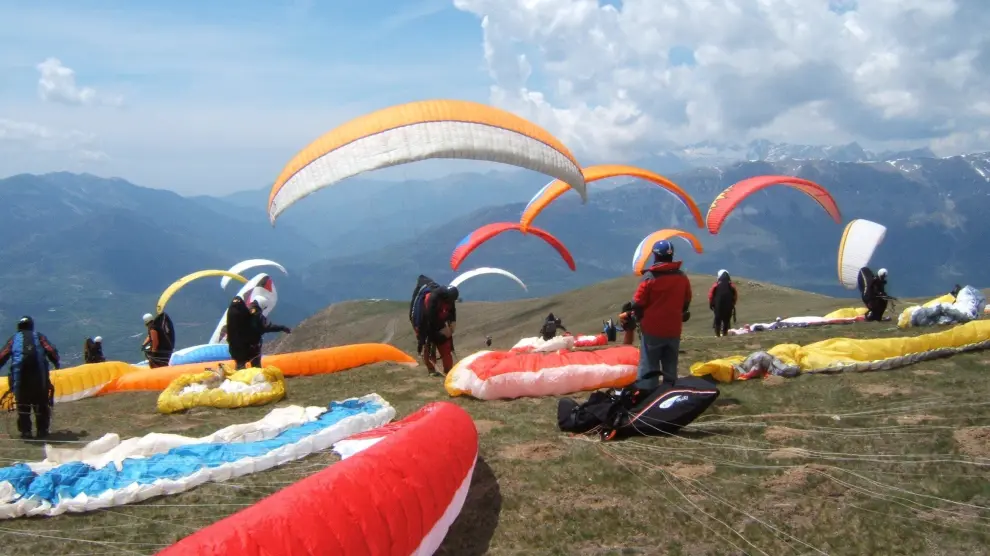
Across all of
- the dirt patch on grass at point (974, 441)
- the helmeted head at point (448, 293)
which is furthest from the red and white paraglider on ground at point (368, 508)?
the helmeted head at point (448, 293)

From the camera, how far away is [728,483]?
570 cm

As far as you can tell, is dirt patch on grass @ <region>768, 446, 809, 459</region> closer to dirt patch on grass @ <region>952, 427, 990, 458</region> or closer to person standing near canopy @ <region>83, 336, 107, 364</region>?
dirt patch on grass @ <region>952, 427, 990, 458</region>

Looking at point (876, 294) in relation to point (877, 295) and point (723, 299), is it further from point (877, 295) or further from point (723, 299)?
point (723, 299)

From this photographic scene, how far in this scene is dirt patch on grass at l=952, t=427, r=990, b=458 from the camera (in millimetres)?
5988

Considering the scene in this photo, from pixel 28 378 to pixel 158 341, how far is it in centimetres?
746

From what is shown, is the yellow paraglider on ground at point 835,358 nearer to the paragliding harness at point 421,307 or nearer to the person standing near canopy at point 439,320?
the person standing near canopy at point 439,320

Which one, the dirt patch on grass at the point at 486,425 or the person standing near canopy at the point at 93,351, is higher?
the dirt patch on grass at the point at 486,425

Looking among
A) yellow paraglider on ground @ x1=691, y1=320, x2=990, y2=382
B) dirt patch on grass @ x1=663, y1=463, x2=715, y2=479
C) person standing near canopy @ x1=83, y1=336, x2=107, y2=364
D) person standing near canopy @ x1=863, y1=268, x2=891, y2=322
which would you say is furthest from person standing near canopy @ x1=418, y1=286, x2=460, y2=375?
person standing near canopy @ x1=863, y1=268, x2=891, y2=322

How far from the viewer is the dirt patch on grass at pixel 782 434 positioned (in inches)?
265

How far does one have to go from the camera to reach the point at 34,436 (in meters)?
9.52

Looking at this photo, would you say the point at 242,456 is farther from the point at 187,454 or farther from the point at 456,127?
the point at 456,127

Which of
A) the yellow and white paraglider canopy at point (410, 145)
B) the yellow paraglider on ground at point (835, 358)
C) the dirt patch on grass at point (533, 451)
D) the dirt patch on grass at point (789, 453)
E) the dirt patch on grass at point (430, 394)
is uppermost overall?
the yellow and white paraglider canopy at point (410, 145)

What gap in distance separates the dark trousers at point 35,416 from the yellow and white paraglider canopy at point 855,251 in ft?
71.9

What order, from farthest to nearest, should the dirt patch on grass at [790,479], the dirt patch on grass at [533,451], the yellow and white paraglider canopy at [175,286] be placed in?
the yellow and white paraglider canopy at [175,286], the dirt patch on grass at [533,451], the dirt patch on grass at [790,479]
